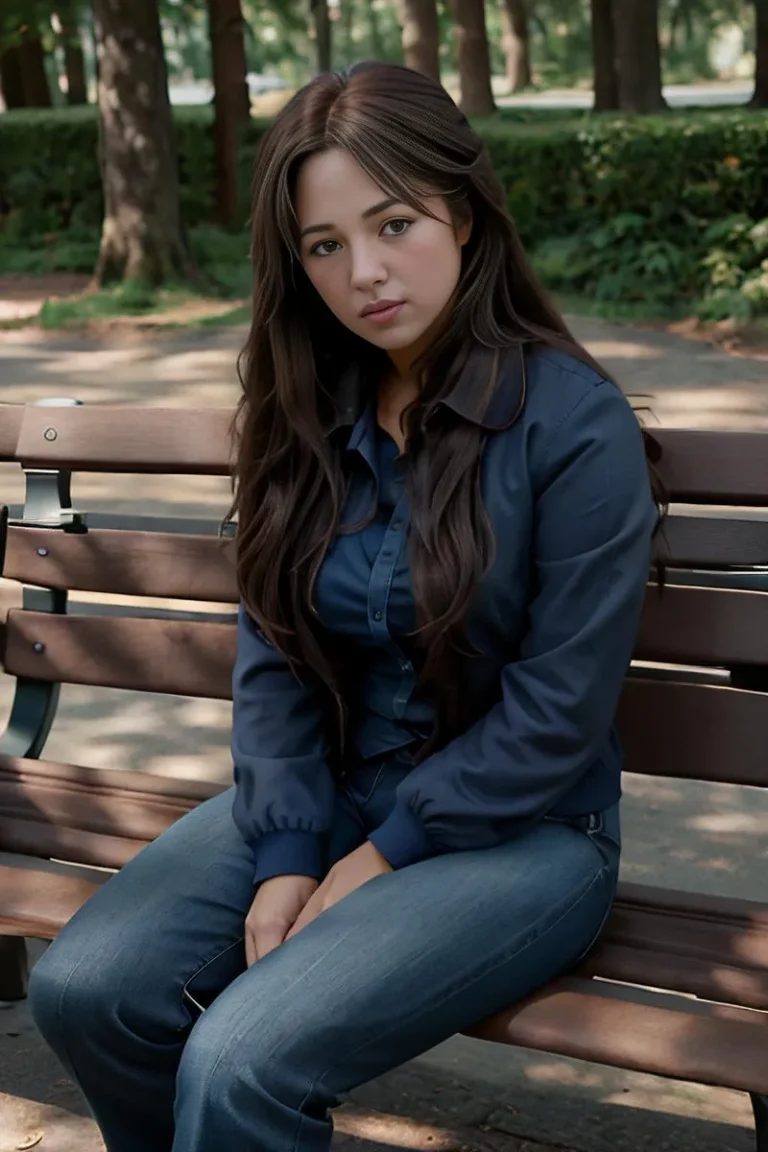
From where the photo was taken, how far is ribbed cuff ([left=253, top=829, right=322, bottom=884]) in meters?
2.49

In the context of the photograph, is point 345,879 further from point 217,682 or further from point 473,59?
point 473,59

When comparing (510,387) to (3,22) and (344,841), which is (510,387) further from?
(3,22)

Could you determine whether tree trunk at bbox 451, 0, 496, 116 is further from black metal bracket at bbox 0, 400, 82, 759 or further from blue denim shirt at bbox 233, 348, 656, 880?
blue denim shirt at bbox 233, 348, 656, 880

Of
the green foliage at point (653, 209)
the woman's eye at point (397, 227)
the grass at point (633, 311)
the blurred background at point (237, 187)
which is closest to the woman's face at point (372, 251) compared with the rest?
the woman's eye at point (397, 227)

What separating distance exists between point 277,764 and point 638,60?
17685mm

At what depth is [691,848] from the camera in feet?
13.5

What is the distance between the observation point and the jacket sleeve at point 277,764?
2.53 m

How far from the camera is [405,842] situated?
2.41 m

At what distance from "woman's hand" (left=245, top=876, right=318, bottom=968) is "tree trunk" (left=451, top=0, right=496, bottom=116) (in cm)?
2135

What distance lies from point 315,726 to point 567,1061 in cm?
95

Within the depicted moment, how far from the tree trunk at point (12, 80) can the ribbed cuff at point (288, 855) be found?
21.8 metres

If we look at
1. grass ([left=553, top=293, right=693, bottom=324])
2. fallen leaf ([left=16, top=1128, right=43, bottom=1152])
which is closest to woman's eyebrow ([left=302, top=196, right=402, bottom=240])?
fallen leaf ([left=16, top=1128, right=43, bottom=1152])

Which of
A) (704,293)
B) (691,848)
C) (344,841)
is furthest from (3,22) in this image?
(344,841)

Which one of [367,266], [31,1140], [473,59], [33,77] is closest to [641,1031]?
[367,266]
